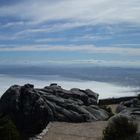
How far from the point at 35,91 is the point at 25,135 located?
265 cm

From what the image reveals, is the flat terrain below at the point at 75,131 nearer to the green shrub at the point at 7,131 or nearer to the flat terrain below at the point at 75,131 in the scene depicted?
the flat terrain below at the point at 75,131

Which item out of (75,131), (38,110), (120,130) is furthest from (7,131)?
(38,110)

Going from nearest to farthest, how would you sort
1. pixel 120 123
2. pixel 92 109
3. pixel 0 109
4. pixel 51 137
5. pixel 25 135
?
pixel 120 123, pixel 51 137, pixel 25 135, pixel 0 109, pixel 92 109

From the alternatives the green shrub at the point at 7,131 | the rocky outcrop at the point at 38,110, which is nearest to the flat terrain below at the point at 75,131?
the rocky outcrop at the point at 38,110

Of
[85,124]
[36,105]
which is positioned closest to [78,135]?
[85,124]

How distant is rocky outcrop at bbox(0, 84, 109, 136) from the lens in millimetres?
19828

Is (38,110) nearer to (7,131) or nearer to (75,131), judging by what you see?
(75,131)

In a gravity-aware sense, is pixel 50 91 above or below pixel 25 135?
above

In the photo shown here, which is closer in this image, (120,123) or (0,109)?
(120,123)

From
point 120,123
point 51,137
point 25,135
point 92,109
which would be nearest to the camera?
point 120,123

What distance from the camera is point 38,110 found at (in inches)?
784

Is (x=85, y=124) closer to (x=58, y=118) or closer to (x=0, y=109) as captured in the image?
(x=58, y=118)

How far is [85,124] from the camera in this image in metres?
19.3

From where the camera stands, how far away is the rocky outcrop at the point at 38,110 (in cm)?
1983
